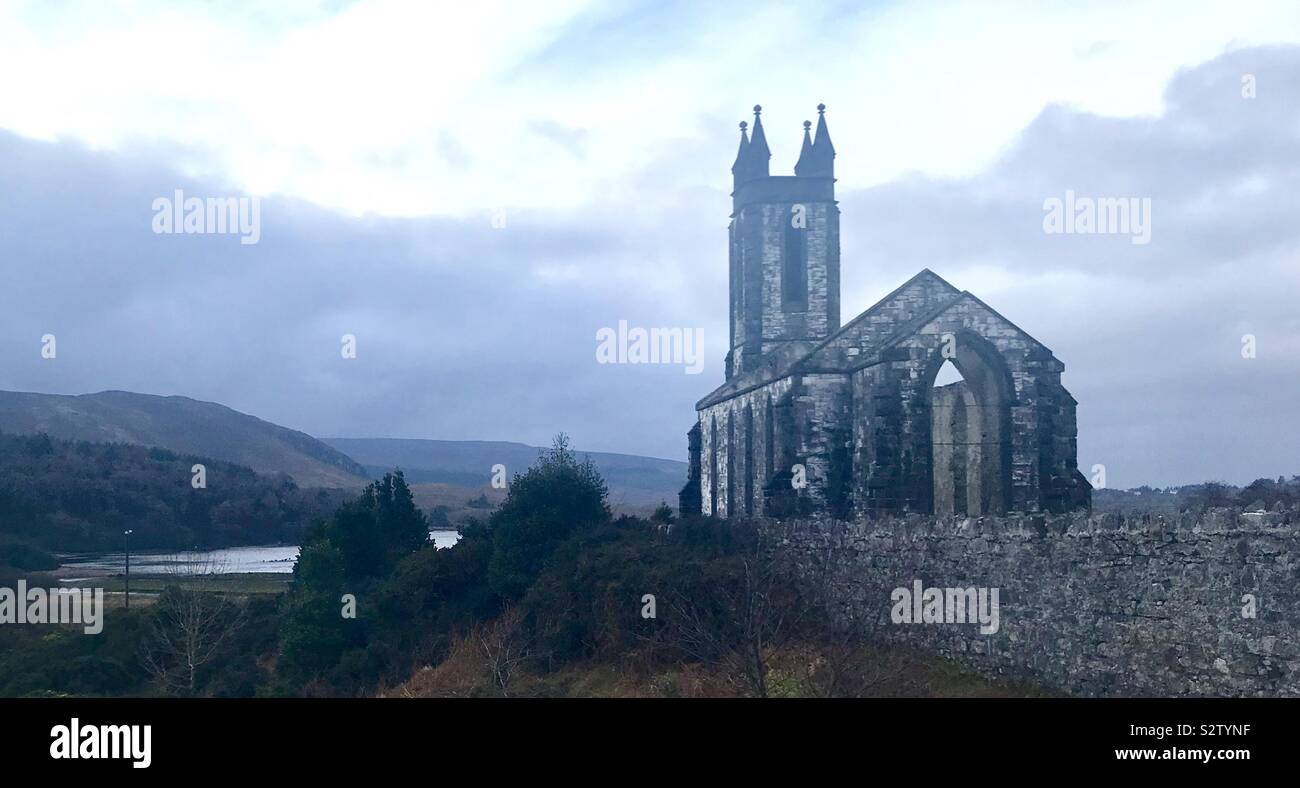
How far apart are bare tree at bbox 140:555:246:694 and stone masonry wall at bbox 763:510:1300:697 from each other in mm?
21767

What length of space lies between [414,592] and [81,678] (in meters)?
10.5

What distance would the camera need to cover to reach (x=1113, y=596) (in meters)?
12.9

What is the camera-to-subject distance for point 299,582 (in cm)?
3450

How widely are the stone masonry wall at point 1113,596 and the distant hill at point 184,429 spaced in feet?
286

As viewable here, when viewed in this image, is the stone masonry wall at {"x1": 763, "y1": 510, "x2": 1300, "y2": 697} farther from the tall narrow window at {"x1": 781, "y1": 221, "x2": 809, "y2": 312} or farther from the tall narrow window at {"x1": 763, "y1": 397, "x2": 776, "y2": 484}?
the tall narrow window at {"x1": 781, "y1": 221, "x2": 809, "y2": 312}

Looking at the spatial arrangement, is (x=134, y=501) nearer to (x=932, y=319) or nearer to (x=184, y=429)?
(x=932, y=319)

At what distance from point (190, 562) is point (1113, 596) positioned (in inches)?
1524

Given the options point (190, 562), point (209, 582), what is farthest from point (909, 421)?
point (190, 562)

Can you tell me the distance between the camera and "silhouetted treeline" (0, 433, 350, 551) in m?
44.5

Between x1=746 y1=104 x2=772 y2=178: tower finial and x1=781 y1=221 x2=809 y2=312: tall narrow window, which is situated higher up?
x1=746 y1=104 x2=772 y2=178: tower finial

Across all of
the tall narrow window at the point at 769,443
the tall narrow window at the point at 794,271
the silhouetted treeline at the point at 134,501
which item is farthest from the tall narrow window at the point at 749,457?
the silhouetted treeline at the point at 134,501

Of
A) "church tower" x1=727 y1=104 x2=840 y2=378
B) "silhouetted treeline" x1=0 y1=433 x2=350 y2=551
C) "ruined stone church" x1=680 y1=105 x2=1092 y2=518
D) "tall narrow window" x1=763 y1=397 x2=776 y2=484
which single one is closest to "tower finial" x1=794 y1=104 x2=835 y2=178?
"church tower" x1=727 y1=104 x2=840 y2=378
